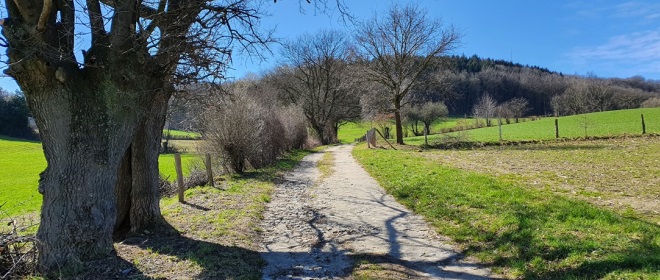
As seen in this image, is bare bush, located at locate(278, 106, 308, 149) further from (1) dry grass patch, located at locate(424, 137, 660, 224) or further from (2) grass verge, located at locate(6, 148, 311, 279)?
(2) grass verge, located at locate(6, 148, 311, 279)

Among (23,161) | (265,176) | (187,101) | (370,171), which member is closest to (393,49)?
(370,171)

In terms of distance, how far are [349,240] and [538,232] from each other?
2.86 meters

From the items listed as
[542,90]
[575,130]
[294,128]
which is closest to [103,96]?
[294,128]

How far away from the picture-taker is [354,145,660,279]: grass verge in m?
4.43

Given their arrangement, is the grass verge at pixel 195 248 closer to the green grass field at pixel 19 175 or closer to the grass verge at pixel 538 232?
the grass verge at pixel 538 232

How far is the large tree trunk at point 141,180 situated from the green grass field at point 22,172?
5500 millimetres

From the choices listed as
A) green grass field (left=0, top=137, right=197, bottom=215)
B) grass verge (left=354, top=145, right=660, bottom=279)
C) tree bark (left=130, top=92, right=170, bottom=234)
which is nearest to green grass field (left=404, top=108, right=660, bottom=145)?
green grass field (left=0, top=137, right=197, bottom=215)

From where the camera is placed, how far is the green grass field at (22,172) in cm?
1737

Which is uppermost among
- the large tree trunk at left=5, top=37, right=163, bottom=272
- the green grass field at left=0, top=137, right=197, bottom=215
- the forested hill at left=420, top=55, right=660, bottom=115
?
the forested hill at left=420, top=55, right=660, bottom=115

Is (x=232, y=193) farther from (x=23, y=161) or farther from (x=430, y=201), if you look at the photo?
(x=23, y=161)

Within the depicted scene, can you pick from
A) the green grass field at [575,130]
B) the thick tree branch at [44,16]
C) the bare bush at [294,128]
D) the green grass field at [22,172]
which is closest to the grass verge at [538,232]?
the thick tree branch at [44,16]

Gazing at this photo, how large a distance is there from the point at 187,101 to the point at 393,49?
22.4 metres

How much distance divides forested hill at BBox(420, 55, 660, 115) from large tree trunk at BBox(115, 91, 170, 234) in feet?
235

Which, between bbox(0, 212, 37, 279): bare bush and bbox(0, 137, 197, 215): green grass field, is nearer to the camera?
bbox(0, 212, 37, 279): bare bush
